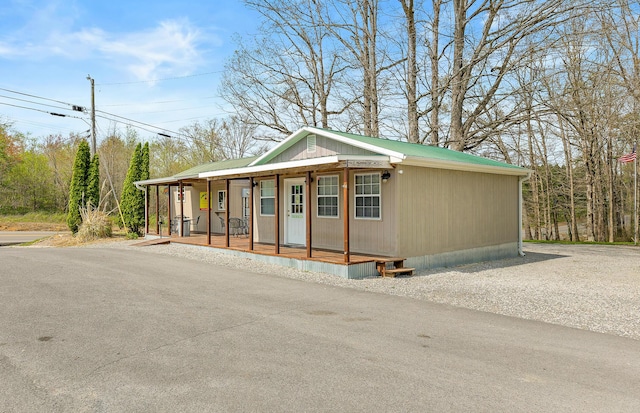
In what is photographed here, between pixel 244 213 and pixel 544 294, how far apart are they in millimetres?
11530

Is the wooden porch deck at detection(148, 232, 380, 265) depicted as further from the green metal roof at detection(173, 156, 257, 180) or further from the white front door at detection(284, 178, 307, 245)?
the green metal roof at detection(173, 156, 257, 180)

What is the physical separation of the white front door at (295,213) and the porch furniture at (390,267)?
3.55 metres

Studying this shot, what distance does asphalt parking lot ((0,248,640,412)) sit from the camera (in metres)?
3.09

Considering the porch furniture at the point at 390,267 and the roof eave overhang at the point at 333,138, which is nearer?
the porch furniture at the point at 390,267

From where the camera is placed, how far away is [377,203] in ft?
32.3

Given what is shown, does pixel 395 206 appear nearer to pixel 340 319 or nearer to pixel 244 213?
pixel 340 319

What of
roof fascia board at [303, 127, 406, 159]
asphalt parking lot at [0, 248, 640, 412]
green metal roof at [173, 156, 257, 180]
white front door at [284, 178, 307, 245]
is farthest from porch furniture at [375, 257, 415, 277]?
green metal roof at [173, 156, 257, 180]

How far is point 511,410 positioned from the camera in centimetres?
296

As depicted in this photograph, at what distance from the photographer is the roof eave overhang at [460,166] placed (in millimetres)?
9153

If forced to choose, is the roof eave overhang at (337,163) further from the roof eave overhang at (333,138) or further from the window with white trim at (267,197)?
the window with white trim at (267,197)

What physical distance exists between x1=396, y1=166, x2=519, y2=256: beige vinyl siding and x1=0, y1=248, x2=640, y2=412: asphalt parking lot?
3.16 m

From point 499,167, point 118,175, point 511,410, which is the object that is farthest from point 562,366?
point 118,175

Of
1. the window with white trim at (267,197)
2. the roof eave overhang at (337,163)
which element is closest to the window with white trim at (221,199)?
the window with white trim at (267,197)

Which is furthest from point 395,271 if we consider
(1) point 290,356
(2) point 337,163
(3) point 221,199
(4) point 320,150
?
(3) point 221,199
